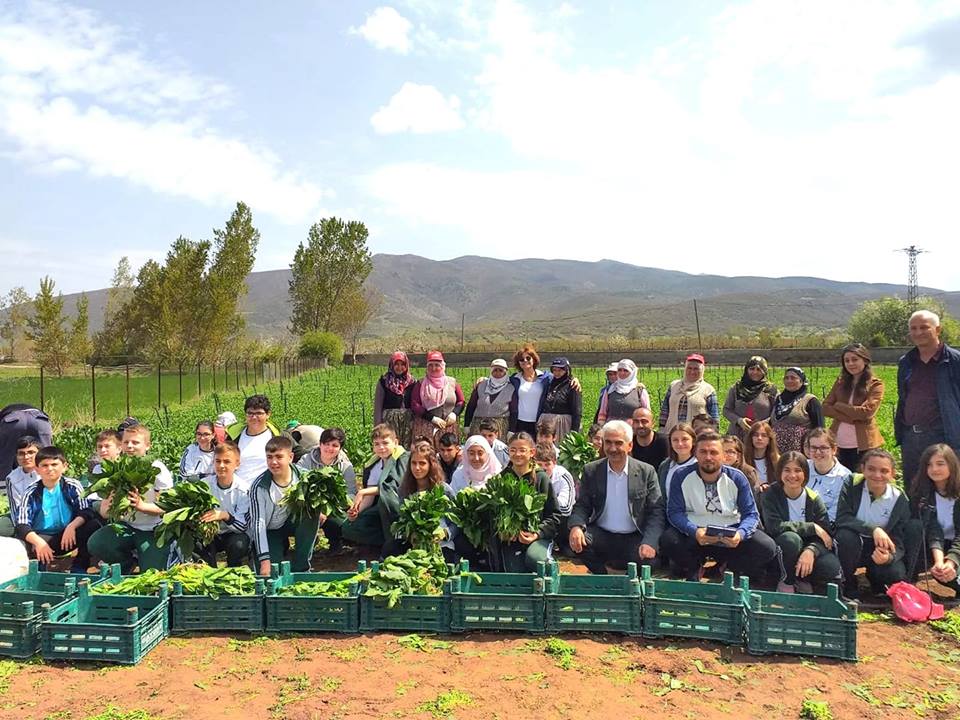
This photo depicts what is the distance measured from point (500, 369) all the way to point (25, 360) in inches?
2084

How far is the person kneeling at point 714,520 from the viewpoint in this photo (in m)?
4.94

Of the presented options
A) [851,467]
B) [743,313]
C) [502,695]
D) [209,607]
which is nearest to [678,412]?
[851,467]

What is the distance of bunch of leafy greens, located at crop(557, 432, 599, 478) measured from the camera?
6.58 meters

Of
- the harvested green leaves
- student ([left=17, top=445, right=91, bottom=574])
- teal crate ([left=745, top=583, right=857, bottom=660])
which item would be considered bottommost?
teal crate ([left=745, top=583, right=857, bottom=660])

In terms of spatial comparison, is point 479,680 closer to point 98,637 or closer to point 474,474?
point 474,474

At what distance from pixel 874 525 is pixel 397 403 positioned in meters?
4.63

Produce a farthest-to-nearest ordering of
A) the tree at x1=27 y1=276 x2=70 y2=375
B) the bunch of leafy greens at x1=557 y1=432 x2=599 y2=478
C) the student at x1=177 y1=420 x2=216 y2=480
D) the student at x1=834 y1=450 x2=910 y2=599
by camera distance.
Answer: the tree at x1=27 y1=276 x2=70 y2=375 < the bunch of leafy greens at x1=557 y1=432 x2=599 y2=478 < the student at x1=177 y1=420 x2=216 y2=480 < the student at x1=834 y1=450 x2=910 y2=599

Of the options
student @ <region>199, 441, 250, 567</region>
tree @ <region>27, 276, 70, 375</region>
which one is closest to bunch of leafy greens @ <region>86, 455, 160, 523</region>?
student @ <region>199, 441, 250, 567</region>

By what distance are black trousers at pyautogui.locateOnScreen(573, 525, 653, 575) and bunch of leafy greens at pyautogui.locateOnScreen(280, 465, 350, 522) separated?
1972mm

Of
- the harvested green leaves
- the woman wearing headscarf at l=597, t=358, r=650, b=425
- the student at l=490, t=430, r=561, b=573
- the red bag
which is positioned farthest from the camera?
the woman wearing headscarf at l=597, t=358, r=650, b=425

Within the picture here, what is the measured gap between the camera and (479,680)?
12.2ft

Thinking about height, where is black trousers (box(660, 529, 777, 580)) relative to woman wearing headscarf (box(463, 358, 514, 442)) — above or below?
below

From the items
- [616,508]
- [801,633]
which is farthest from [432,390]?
[801,633]

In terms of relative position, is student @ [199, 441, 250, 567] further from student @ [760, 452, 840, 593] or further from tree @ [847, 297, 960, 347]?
tree @ [847, 297, 960, 347]
